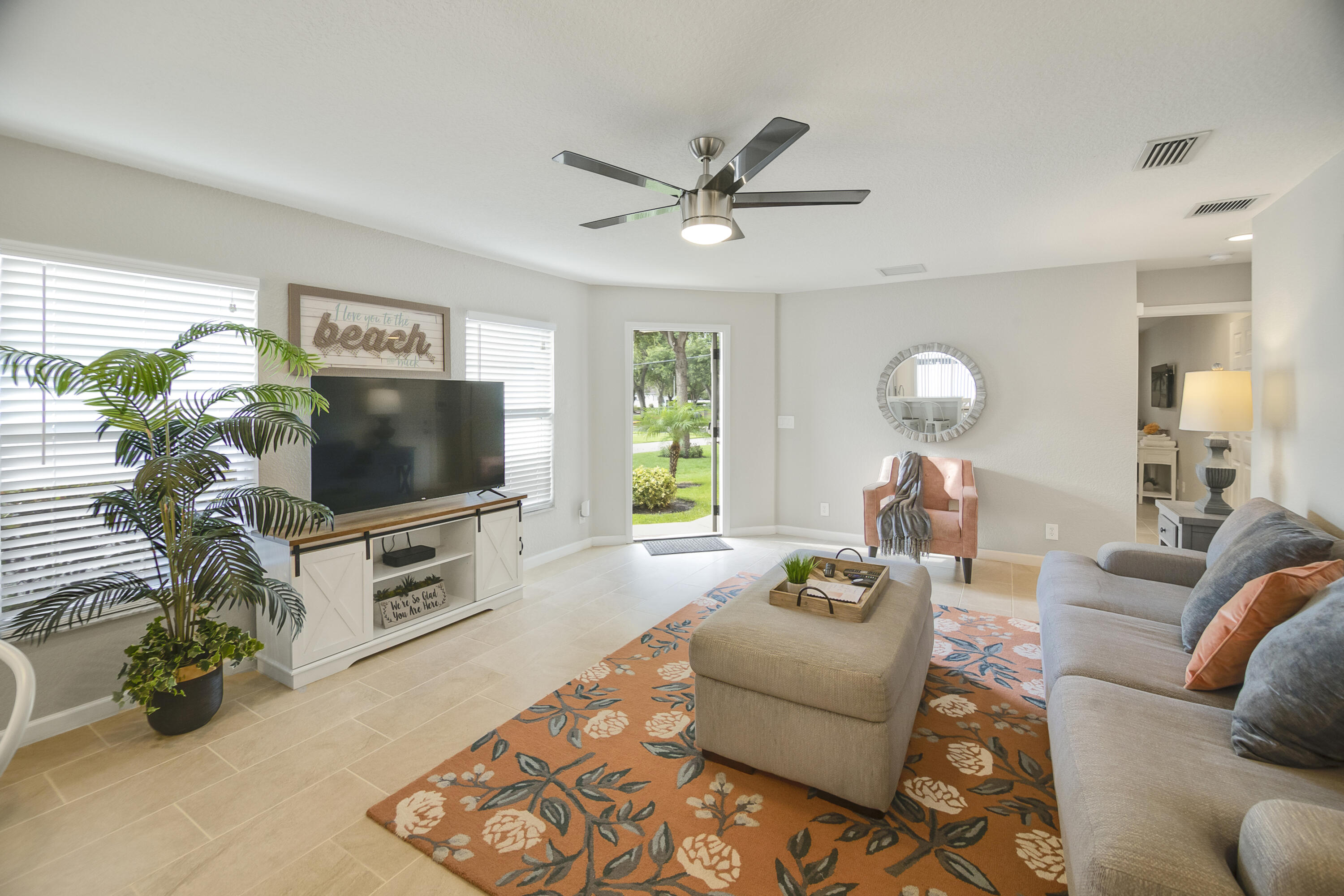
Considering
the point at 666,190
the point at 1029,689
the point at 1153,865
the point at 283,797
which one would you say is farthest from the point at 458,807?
the point at 1029,689

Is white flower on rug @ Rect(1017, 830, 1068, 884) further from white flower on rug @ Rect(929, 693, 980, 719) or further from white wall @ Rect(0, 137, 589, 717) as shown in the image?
white wall @ Rect(0, 137, 589, 717)

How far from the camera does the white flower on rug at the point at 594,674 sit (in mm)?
2865

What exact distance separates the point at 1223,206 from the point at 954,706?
3032 millimetres

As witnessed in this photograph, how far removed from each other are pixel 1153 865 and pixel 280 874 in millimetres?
2205

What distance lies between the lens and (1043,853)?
1.75 meters

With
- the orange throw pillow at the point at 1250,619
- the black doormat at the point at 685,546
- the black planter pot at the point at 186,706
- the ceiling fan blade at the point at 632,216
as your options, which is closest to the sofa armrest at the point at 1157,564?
the orange throw pillow at the point at 1250,619

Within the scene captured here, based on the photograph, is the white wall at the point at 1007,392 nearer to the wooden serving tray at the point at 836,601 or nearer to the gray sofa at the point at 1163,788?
the gray sofa at the point at 1163,788

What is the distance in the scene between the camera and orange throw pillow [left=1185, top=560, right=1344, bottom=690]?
1.66m

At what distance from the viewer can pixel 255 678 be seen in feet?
9.64

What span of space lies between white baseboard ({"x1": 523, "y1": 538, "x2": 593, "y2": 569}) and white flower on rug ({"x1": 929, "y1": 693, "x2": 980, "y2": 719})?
10.0 ft

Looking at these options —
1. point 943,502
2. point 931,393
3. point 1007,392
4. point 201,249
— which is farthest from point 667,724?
point 1007,392

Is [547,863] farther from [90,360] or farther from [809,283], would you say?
[809,283]

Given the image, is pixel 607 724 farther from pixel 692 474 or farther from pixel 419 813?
pixel 692 474

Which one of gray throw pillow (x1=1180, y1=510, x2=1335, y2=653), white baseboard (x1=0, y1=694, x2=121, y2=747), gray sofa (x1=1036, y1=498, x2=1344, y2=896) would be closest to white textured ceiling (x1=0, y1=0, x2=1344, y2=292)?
gray throw pillow (x1=1180, y1=510, x2=1335, y2=653)
